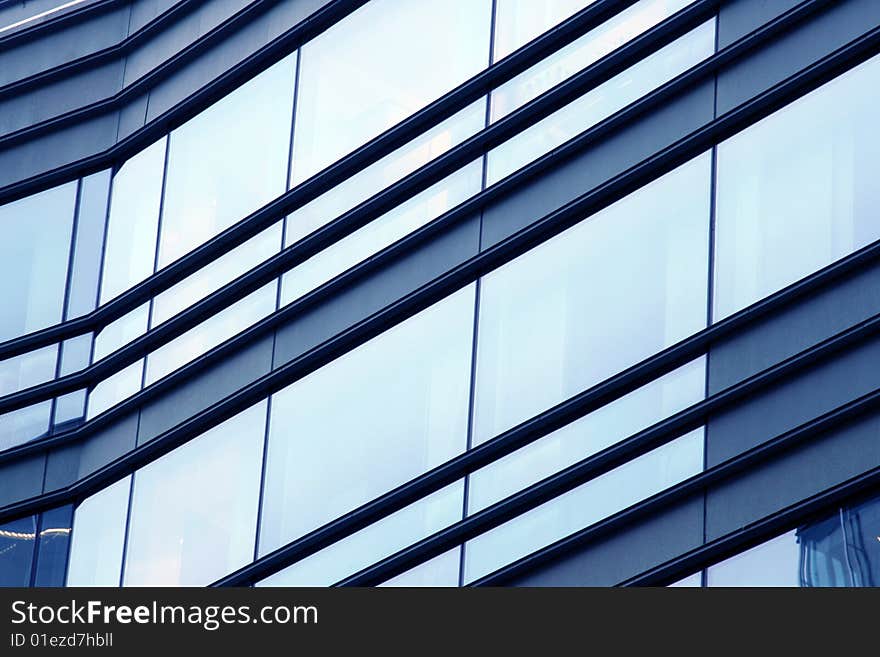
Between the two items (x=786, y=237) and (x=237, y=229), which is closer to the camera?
(x=786, y=237)

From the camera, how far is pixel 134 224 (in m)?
25.7

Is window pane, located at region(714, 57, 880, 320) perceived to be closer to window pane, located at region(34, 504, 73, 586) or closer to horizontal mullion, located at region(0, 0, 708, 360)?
horizontal mullion, located at region(0, 0, 708, 360)

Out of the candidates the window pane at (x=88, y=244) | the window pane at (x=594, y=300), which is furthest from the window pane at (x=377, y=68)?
the window pane at (x=88, y=244)

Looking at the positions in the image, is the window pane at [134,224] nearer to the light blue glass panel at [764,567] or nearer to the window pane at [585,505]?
the window pane at [585,505]

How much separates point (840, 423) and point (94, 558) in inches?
407

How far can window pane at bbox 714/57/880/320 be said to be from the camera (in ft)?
61.2

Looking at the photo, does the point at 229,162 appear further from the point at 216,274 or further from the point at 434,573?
the point at 434,573

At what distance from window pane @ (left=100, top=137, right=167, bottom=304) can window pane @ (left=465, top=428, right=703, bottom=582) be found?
7.14 metres

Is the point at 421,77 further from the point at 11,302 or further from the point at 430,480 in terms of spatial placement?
the point at 11,302

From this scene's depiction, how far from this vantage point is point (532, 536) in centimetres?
2000

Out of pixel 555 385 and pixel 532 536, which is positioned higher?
pixel 555 385

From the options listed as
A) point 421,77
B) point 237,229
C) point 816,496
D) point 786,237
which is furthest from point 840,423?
point 237,229
